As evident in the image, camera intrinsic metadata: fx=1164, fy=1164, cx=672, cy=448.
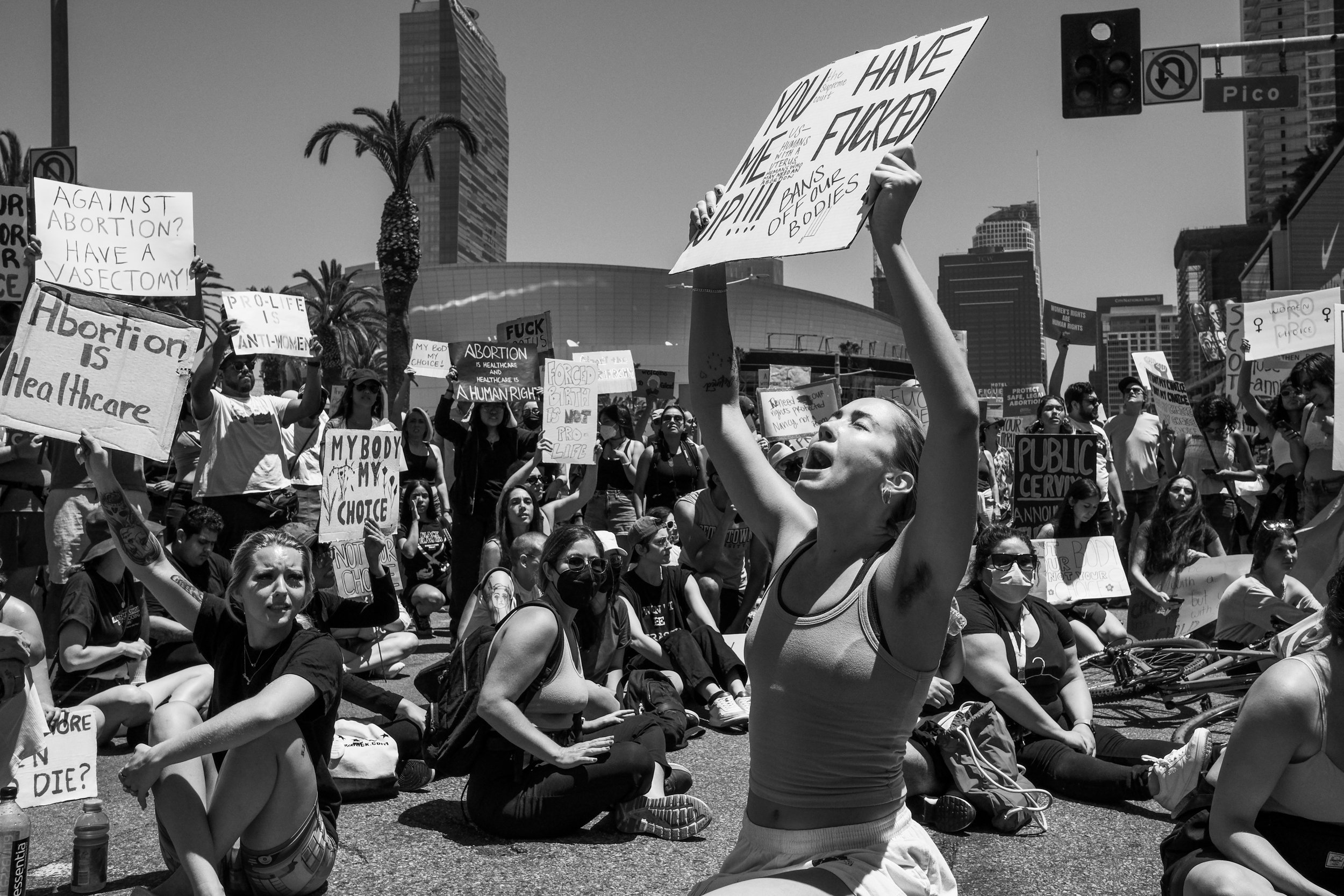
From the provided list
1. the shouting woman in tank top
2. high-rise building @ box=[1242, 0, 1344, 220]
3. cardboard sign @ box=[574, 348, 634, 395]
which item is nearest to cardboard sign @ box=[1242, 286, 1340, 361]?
cardboard sign @ box=[574, 348, 634, 395]

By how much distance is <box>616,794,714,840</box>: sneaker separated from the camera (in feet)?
15.0

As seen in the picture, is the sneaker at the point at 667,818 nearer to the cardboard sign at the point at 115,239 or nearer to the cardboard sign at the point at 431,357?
the cardboard sign at the point at 115,239

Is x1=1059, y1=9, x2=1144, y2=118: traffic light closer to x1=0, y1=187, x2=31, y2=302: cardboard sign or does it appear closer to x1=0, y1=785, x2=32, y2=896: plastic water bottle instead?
x1=0, y1=187, x2=31, y2=302: cardboard sign

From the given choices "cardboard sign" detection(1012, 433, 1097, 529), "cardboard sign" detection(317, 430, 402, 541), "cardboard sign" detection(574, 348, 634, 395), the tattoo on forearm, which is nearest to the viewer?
the tattoo on forearm

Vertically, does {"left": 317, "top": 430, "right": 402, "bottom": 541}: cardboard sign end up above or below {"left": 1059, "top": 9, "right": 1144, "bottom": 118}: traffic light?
below

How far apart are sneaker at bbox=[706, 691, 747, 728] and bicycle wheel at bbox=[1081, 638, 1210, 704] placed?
2063 millimetres

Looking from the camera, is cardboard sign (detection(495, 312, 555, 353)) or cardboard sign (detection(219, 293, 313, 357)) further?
cardboard sign (detection(495, 312, 555, 353))

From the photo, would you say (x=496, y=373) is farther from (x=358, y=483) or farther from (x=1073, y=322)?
(x=1073, y=322)

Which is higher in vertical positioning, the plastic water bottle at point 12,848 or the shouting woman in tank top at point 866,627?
the shouting woman in tank top at point 866,627

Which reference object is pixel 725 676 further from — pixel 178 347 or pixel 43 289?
pixel 43 289

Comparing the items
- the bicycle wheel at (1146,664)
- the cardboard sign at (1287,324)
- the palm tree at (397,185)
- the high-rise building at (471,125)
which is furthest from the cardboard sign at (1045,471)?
the high-rise building at (471,125)

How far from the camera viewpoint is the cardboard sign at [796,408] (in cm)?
1159

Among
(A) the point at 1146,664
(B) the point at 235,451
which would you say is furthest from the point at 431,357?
(A) the point at 1146,664

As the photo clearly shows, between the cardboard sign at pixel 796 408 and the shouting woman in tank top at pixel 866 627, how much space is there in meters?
9.26
